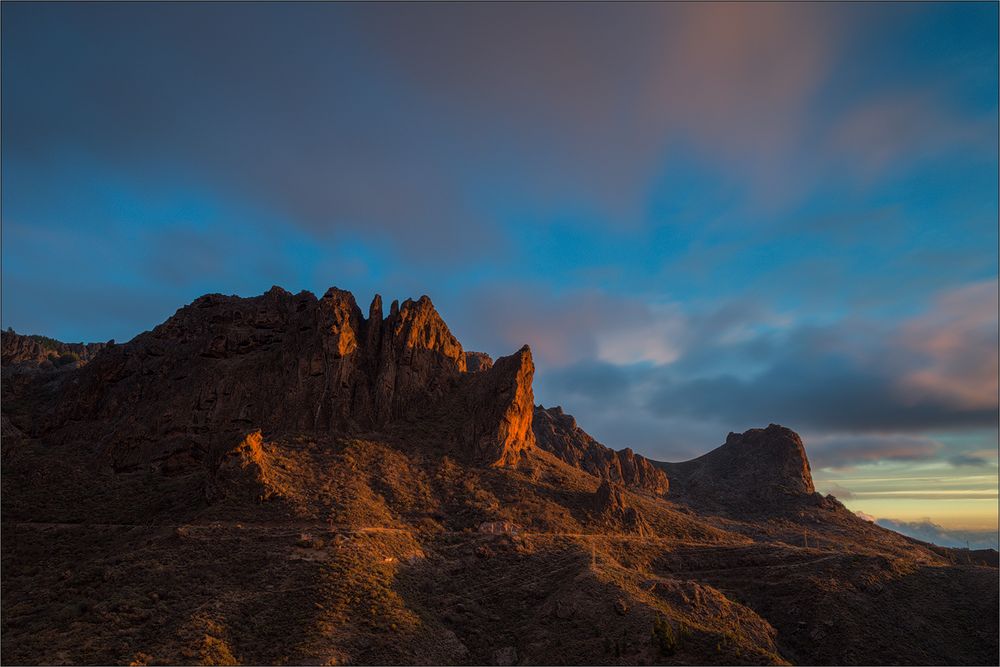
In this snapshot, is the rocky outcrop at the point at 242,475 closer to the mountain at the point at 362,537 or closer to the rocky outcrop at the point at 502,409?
the mountain at the point at 362,537

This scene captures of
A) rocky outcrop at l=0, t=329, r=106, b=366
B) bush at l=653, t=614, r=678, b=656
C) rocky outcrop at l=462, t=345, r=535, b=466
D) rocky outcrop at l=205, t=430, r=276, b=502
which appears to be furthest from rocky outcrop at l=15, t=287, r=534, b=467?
bush at l=653, t=614, r=678, b=656

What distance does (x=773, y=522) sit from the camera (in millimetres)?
137875

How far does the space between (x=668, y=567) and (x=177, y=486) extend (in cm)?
7082

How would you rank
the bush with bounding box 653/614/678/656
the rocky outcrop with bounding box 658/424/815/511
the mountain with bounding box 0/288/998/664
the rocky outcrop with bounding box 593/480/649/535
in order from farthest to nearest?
1. the rocky outcrop with bounding box 658/424/815/511
2. the rocky outcrop with bounding box 593/480/649/535
3. the mountain with bounding box 0/288/998/664
4. the bush with bounding box 653/614/678/656

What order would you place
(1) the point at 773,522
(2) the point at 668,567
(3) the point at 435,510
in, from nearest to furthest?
(2) the point at 668,567 → (3) the point at 435,510 → (1) the point at 773,522

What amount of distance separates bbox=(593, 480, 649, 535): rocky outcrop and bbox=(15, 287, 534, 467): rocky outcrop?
58.8 feet

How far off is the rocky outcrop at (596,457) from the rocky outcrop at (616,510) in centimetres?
6750

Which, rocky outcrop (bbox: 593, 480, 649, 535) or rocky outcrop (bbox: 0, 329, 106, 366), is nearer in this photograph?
rocky outcrop (bbox: 593, 480, 649, 535)

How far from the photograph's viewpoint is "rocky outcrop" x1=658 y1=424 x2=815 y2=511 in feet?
524

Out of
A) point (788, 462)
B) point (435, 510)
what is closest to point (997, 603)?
point (435, 510)

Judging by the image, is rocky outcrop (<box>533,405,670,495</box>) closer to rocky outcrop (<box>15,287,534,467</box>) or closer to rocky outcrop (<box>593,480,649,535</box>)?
rocky outcrop (<box>15,287,534,467</box>)

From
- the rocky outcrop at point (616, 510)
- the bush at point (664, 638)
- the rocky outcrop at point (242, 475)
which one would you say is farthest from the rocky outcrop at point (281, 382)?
the bush at point (664, 638)

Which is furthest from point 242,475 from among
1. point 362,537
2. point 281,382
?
point 281,382

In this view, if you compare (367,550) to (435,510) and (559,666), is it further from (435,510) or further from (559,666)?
(559,666)
